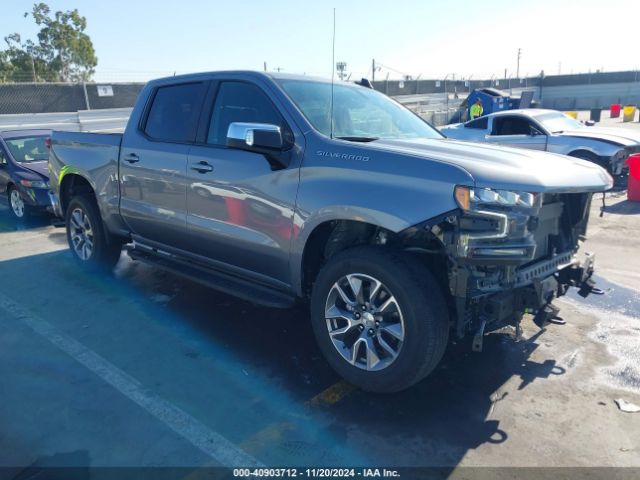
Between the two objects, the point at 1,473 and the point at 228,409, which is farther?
the point at 228,409

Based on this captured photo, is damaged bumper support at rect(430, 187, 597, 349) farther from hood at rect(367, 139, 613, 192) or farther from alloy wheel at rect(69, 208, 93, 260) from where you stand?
alloy wheel at rect(69, 208, 93, 260)

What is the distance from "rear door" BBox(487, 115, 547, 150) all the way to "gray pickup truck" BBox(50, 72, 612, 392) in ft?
23.4

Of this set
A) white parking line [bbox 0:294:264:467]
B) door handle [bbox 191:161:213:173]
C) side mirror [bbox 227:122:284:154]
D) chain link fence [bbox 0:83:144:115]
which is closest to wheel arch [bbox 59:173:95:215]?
white parking line [bbox 0:294:264:467]

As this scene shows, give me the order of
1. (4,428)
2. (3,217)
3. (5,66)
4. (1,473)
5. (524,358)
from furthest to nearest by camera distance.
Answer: (5,66) → (3,217) → (524,358) → (4,428) → (1,473)

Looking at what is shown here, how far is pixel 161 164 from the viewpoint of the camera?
4.71 metres

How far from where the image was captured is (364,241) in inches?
146

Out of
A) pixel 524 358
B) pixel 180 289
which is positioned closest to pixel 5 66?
pixel 180 289

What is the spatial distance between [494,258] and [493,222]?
0.67 ft

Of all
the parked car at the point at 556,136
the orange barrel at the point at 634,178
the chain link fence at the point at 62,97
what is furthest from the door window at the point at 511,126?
the chain link fence at the point at 62,97

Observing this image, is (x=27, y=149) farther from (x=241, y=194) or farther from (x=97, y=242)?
(x=241, y=194)

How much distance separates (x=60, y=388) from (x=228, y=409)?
3.89 feet

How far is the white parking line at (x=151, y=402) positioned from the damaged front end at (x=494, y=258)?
59.6 inches

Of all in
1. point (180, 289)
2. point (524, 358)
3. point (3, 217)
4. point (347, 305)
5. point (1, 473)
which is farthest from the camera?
point (3, 217)

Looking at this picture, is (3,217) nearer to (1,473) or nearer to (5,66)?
(1,473)
